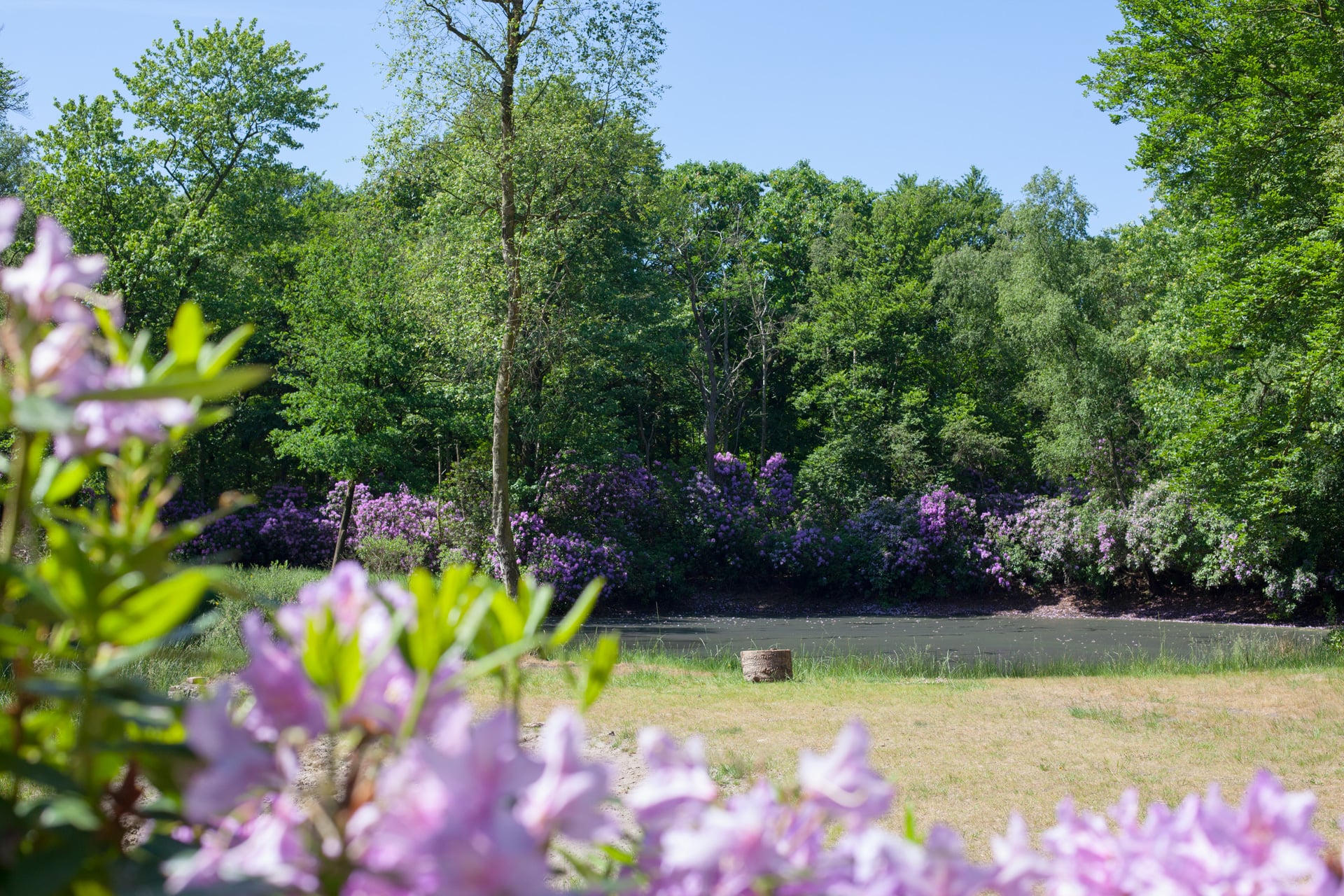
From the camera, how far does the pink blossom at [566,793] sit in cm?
39

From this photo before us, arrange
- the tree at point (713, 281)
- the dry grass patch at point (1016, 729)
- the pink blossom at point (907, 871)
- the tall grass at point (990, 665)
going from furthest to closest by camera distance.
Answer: the tree at point (713, 281), the tall grass at point (990, 665), the dry grass patch at point (1016, 729), the pink blossom at point (907, 871)

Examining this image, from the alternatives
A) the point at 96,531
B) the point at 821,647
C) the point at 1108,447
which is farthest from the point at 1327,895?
the point at 1108,447

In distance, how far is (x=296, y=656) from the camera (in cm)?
48

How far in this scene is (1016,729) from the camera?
6754 mm

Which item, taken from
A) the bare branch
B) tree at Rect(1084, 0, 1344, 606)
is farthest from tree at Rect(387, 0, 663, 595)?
tree at Rect(1084, 0, 1344, 606)

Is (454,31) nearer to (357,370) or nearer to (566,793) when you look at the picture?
(357,370)

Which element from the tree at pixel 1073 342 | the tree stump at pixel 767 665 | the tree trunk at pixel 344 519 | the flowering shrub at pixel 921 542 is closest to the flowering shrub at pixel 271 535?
the tree trunk at pixel 344 519

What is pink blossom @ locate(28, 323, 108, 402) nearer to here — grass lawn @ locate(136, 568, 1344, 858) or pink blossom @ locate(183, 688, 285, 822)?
pink blossom @ locate(183, 688, 285, 822)

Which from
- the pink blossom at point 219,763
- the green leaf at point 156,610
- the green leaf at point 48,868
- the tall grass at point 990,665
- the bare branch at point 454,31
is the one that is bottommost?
the tall grass at point 990,665

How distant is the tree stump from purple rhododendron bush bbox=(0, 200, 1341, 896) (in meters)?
8.53

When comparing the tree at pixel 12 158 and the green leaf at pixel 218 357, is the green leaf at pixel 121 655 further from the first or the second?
the tree at pixel 12 158

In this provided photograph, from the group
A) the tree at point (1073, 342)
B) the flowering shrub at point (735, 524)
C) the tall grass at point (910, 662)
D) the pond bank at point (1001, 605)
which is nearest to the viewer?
the tall grass at point (910, 662)

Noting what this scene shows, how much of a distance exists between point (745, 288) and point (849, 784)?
26470 millimetres

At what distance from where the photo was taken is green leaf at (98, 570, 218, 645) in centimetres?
47
